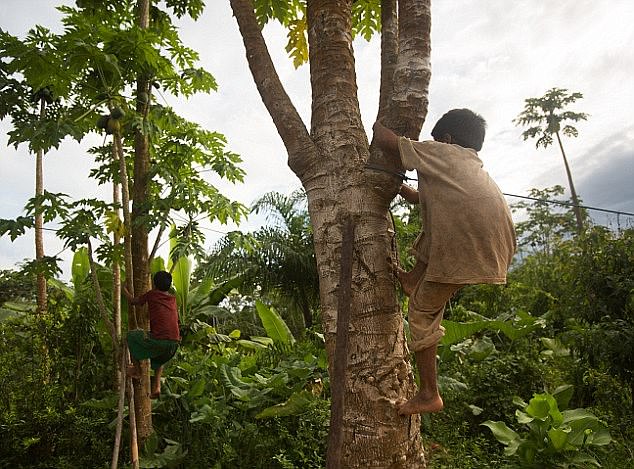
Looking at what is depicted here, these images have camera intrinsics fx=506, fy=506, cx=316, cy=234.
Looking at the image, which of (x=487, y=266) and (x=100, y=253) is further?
(x=100, y=253)

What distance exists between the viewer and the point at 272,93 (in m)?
2.66

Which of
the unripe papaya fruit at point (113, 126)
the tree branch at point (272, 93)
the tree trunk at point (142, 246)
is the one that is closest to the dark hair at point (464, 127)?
the tree branch at point (272, 93)

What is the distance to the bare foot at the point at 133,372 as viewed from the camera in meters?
4.18

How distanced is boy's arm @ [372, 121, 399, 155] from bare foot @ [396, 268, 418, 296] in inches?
20.3

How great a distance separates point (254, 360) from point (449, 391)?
3045 millimetres

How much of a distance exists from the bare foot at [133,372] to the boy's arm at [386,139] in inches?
121

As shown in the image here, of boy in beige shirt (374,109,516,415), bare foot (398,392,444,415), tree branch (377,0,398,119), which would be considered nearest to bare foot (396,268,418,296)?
boy in beige shirt (374,109,516,415)

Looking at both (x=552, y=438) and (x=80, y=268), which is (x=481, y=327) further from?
(x=80, y=268)

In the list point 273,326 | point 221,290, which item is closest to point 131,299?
point 273,326

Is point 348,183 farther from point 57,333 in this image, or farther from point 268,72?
point 57,333

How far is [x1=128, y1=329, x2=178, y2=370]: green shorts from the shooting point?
4.12m

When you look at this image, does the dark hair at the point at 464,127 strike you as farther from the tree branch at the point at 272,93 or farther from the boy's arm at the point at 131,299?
the boy's arm at the point at 131,299

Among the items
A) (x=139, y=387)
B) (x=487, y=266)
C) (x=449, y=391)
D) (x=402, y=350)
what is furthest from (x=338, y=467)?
(x=449, y=391)

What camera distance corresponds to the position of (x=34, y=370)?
20.1ft
